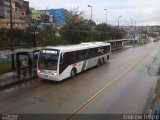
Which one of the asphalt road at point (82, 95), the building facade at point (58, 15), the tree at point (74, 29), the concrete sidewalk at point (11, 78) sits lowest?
the asphalt road at point (82, 95)

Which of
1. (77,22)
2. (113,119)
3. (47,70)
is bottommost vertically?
(113,119)

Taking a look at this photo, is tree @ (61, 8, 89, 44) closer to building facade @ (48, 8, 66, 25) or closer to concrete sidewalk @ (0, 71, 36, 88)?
concrete sidewalk @ (0, 71, 36, 88)

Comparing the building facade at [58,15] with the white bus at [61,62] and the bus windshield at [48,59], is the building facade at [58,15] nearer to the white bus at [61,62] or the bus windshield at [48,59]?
the white bus at [61,62]

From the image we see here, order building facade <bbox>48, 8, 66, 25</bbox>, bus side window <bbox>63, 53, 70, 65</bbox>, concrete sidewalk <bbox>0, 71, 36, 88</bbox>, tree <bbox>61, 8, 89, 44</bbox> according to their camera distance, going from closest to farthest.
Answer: concrete sidewalk <bbox>0, 71, 36, 88</bbox>
bus side window <bbox>63, 53, 70, 65</bbox>
tree <bbox>61, 8, 89, 44</bbox>
building facade <bbox>48, 8, 66, 25</bbox>

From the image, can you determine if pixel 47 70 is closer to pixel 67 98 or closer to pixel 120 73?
pixel 67 98

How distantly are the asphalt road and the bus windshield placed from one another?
127 centimetres

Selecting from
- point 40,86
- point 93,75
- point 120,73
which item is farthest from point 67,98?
point 120,73

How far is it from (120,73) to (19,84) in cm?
967

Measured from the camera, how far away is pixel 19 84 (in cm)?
1812

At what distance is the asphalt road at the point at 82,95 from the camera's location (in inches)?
492

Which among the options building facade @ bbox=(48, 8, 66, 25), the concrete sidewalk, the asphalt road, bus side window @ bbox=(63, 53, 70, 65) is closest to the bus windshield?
bus side window @ bbox=(63, 53, 70, 65)

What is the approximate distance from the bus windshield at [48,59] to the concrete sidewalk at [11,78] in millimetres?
1873

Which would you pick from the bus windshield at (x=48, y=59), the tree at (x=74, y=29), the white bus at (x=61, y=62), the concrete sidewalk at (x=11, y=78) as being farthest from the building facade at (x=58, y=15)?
the bus windshield at (x=48, y=59)

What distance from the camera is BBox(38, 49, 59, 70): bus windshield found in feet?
60.2
